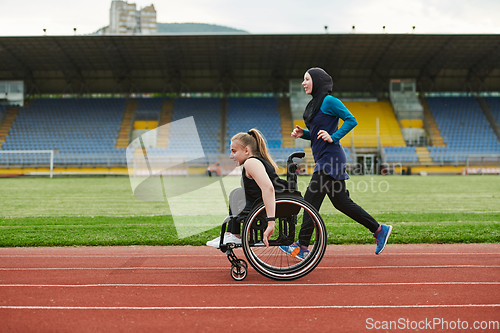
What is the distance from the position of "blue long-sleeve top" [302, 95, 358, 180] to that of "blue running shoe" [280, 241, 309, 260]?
79 centimetres

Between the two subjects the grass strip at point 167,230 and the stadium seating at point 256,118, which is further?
the stadium seating at point 256,118

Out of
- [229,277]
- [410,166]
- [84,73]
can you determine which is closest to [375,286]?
[229,277]

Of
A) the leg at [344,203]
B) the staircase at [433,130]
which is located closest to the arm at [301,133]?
the leg at [344,203]

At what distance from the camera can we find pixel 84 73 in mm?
41562

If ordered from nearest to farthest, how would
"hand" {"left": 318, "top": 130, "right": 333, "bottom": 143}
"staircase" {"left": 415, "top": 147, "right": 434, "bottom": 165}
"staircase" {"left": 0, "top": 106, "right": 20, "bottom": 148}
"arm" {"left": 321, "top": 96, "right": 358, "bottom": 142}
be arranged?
1. "hand" {"left": 318, "top": 130, "right": 333, "bottom": 143}
2. "arm" {"left": 321, "top": 96, "right": 358, "bottom": 142}
3. "staircase" {"left": 415, "top": 147, "right": 434, "bottom": 165}
4. "staircase" {"left": 0, "top": 106, "right": 20, "bottom": 148}

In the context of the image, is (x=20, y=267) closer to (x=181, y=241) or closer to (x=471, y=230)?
(x=181, y=241)

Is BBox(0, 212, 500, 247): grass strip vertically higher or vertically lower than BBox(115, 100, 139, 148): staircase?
lower

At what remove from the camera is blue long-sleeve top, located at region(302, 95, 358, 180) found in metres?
4.42

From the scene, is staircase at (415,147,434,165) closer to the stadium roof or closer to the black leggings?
the stadium roof

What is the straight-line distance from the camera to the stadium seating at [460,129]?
3472 centimetres

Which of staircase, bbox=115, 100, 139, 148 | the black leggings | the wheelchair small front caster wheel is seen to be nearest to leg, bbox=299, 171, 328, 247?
the black leggings

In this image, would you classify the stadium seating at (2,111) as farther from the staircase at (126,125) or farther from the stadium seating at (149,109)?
the stadium seating at (149,109)

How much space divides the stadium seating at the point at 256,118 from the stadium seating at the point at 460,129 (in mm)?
12394

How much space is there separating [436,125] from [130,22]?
41.1 meters
